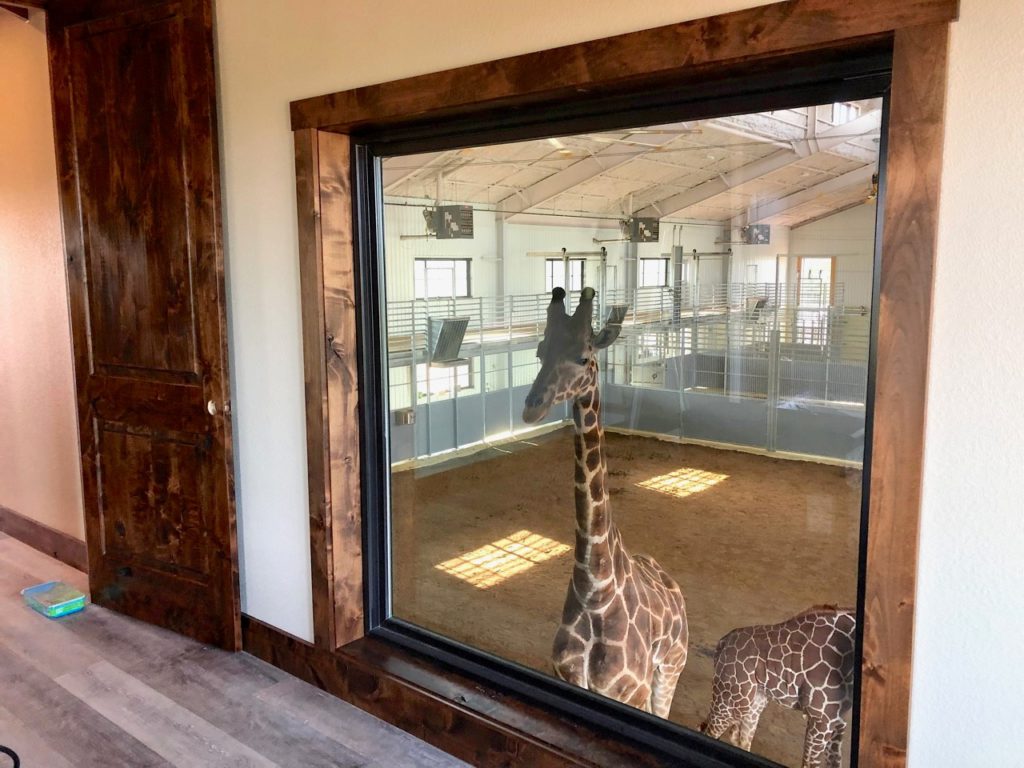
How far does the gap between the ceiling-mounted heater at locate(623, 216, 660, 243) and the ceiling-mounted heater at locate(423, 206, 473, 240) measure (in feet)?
1.78

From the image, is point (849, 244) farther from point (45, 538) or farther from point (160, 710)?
point (45, 538)

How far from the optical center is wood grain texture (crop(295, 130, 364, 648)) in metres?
2.66

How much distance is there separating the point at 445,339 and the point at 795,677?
4.70 feet

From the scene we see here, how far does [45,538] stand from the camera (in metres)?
4.20

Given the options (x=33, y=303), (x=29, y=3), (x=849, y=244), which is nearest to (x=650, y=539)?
(x=849, y=244)

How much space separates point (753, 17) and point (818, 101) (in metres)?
0.27

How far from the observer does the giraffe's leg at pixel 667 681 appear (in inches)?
91.4

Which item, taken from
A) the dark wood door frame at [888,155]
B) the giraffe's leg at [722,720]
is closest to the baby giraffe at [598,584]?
the giraffe's leg at [722,720]

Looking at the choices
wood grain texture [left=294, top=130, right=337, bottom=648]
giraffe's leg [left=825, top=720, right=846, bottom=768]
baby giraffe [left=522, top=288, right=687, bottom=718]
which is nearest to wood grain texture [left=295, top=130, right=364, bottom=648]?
wood grain texture [left=294, top=130, right=337, bottom=648]

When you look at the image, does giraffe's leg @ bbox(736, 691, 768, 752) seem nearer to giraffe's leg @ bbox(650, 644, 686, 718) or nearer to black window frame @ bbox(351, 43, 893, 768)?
black window frame @ bbox(351, 43, 893, 768)

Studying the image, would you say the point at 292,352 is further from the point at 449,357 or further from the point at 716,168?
the point at 716,168

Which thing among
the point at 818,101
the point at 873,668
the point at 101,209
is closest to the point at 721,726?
the point at 873,668

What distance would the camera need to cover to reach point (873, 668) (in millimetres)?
1737

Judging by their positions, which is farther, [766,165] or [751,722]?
[751,722]
